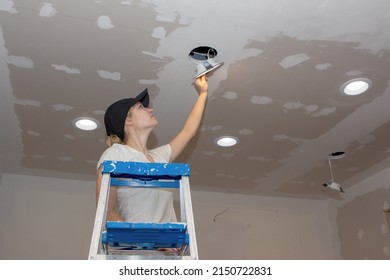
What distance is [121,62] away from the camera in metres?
2.27

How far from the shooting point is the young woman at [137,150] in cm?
144

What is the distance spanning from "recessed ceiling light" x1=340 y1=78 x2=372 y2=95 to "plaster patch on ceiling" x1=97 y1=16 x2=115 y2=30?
61.3 inches

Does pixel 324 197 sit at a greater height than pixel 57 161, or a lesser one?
lesser

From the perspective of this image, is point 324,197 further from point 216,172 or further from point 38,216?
point 38,216

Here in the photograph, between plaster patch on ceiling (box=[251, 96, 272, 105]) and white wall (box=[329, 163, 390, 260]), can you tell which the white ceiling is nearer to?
plaster patch on ceiling (box=[251, 96, 272, 105])

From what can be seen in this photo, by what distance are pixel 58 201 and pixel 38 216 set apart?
0.24m

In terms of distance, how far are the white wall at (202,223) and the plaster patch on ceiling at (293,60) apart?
238 cm

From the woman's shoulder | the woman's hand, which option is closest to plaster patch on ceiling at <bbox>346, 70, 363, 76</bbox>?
the woman's hand

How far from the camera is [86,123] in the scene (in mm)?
2939

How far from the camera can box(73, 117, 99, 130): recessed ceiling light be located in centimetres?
290

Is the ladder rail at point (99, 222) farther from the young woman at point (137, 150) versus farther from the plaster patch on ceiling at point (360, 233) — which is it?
the plaster patch on ceiling at point (360, 233)

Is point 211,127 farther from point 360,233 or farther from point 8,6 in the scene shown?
point 360,233
